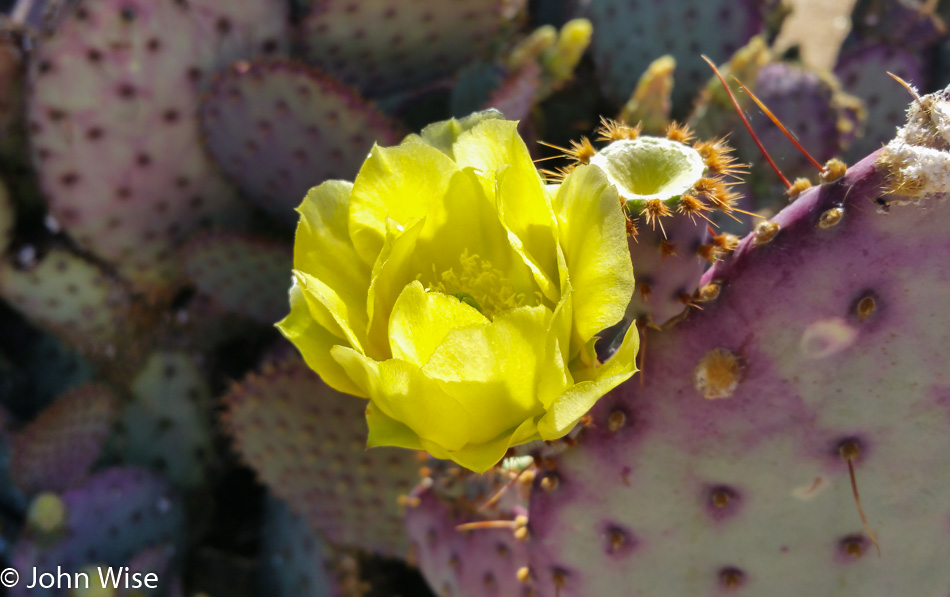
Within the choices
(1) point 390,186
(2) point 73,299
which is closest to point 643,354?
(1) point 390,186

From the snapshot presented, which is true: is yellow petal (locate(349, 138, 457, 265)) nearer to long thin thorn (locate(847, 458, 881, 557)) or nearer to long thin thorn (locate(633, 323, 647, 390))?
long thin thorn (locate(633, 323, 647, 390))

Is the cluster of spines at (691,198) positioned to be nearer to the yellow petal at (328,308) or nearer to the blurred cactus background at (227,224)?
the yellow petal at (328,308)

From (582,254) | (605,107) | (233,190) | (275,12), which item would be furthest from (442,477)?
(605,107)

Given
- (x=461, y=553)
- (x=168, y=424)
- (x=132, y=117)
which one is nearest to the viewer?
(x=461, y=553)

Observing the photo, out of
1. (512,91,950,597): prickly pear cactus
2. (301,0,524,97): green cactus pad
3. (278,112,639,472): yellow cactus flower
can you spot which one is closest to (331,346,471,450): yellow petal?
(278,112,639,472): yellow cactus flower

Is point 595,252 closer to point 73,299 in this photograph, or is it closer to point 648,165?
point 648,165

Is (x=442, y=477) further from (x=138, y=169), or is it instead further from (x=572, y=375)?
(x=138, y=169)
